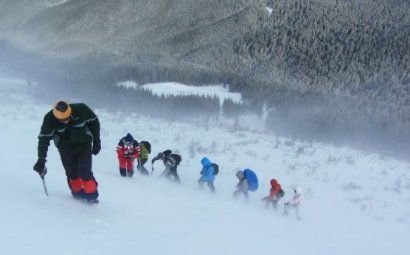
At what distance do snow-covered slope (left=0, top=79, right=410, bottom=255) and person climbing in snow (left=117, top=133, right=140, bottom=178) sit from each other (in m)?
0.31

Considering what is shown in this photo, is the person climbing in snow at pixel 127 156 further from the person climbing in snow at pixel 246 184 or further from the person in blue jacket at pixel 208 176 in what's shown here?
the person climbing in snow at pixel 246 184

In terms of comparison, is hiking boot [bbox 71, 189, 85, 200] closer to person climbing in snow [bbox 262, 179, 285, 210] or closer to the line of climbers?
the line of climbers

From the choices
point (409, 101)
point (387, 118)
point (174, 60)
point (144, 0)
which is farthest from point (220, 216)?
point (144, 0)

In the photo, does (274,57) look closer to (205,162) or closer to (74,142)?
(205,162)

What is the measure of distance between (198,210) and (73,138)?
3150mm

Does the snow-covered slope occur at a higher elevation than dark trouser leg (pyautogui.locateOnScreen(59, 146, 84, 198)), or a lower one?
lower

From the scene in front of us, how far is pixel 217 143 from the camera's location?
78.4ft

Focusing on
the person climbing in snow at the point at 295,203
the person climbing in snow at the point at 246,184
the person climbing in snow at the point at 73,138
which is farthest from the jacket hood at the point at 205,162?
the person climbing in snow at the point at 73,138

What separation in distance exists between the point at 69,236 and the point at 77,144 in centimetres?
150

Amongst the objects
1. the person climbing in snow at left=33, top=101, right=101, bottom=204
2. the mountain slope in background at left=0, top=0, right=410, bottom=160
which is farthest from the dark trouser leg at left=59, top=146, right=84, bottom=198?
the mountain slope in background at left=0, top=0, right=410, bottom=160

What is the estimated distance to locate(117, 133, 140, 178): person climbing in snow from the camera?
1223 centimetres

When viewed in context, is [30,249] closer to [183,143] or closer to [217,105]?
[183,143]

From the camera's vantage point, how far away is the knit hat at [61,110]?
23.2ft

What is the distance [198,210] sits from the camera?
9.77 meters
